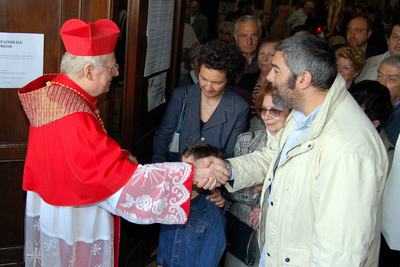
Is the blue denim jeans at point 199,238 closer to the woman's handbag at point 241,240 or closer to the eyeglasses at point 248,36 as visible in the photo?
the woman's handbag at point 241,240

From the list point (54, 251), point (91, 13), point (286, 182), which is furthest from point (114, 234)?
point (91, 13)

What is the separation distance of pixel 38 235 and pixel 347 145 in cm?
172

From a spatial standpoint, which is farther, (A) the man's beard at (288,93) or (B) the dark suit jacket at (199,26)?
(B) the dark suit jacket at (199,26)

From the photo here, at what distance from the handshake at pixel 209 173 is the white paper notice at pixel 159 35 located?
1.18m

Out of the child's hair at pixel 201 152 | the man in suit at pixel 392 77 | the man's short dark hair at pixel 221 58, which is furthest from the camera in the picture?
the man in suit at pixel 392 77

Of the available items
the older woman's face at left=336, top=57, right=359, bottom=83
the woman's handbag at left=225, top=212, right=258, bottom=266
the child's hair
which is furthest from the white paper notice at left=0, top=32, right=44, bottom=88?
the older woman's face at left=336, top=57, right=359, bottom=83

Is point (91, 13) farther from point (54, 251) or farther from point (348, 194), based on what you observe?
point (348, 194)

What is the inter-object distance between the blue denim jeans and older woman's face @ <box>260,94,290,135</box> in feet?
1.88

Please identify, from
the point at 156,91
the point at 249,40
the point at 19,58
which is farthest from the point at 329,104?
the point at 249,40

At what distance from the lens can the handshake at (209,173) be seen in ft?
7.98

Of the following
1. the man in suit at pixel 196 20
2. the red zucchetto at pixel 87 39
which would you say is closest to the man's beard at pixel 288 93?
the red zucchetto at pixel 87 39

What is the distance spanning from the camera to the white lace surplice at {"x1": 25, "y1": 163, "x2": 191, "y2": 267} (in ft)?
7.32

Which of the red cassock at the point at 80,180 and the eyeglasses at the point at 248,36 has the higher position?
the eyeglasses at the point at 248,36

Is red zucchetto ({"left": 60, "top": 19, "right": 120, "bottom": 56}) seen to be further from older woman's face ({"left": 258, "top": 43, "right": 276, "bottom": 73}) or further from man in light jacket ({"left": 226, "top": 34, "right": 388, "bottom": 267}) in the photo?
older woman's face ({"left": 258, "top": 43, "right": 276, "bottom": 73})
